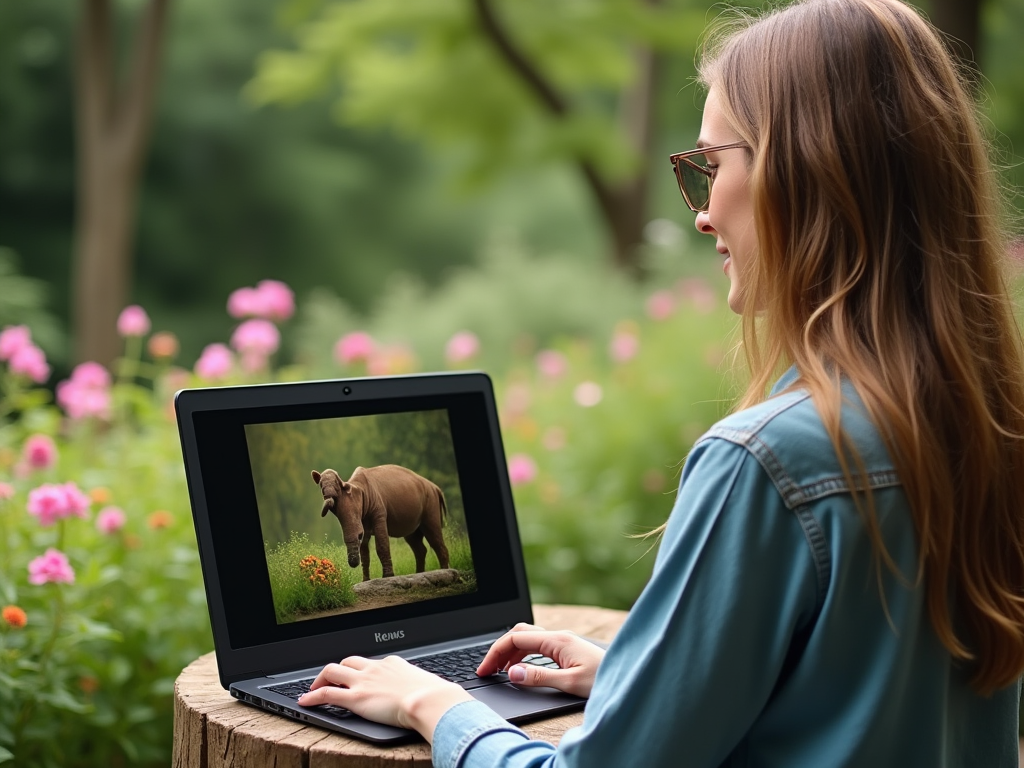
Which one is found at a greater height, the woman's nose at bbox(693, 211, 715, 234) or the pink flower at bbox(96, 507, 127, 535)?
the woman's nose at bbox(693, 211, 715, 234)

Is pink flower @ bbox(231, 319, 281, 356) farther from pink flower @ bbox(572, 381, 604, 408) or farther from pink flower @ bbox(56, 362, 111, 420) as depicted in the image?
pink flower @ bbox(572, 381, 604, 408)

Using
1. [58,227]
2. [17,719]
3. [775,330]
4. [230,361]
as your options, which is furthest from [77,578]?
[58,227]

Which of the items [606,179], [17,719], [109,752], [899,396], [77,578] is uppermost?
[606,179]

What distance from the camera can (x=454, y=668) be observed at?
156 cm

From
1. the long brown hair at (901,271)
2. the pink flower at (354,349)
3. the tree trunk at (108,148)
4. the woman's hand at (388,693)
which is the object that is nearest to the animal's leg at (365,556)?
the woman's hand at (388,693)

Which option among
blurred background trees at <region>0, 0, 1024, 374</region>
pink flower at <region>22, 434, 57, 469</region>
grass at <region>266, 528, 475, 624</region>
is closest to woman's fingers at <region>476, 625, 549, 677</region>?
grass at <region>266, 528, 475, 624</region>

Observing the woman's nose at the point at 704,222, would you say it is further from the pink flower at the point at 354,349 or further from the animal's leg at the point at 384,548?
the pink flower at the point at 354,349

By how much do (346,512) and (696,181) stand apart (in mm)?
705

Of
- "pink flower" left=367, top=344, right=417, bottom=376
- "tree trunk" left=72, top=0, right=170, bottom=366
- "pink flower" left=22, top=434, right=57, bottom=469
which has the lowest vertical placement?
"pink flower" left=22, top=434, right=57, bottom=469

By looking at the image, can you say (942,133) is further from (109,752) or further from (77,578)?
(109,752)

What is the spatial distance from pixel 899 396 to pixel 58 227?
11.8m

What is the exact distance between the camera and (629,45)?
409 inches

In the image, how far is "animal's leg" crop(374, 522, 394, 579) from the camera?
1.60 meters

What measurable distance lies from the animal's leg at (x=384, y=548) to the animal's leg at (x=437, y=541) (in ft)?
0.23
